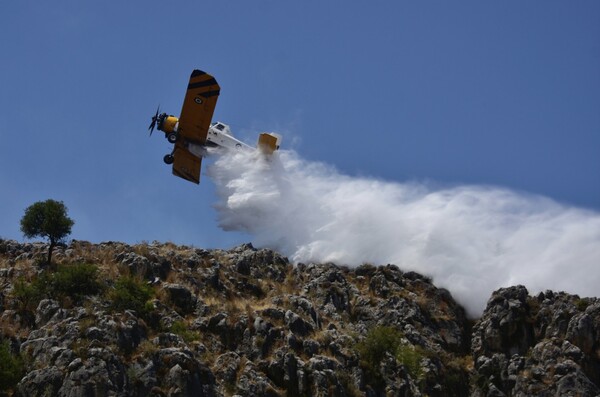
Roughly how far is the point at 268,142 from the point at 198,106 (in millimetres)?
6411

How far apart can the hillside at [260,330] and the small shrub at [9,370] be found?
74 millimetres

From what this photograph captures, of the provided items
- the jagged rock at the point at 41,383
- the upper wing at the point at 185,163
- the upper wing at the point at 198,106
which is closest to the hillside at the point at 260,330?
the jagged rock at the point at 41,383

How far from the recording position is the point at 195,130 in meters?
63.9

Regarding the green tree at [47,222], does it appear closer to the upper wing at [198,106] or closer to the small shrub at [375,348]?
the upper wing at [198,106]

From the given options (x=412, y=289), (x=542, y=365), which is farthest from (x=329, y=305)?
(x=542, y=365)

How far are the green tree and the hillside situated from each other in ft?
3.26

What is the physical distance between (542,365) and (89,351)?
80.5 feet

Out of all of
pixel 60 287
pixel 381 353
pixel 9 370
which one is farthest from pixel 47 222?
pixel 381 353

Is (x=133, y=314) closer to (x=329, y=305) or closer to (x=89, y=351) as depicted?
(x=89, y=351)

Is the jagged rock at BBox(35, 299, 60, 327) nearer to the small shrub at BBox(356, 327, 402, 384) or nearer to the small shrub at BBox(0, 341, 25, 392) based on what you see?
the small shrub at BBox(0, 341, 25, 392)

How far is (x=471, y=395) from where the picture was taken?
54.3 metres

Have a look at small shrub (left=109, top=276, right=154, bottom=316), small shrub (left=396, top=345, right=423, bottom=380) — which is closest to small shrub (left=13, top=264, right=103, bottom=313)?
small shrub (left=109, top=276, right=154, bottom=316)

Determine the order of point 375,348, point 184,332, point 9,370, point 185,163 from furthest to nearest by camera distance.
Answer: point 185,163 < point 375,348 < point 184,332 < point 9,370

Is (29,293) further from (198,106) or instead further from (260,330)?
(198,106)
